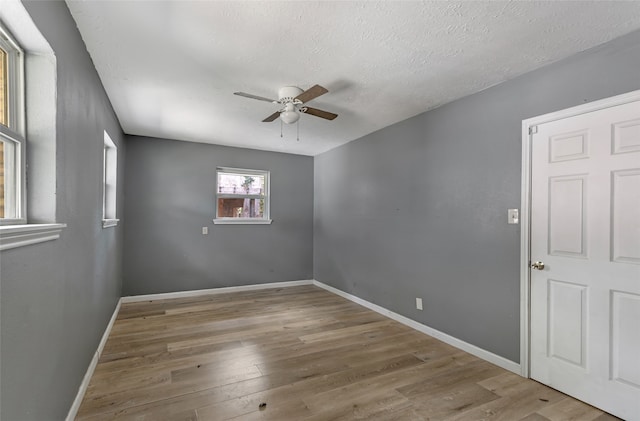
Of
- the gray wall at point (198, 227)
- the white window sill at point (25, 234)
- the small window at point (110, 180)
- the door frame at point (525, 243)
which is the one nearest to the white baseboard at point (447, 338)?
the door frame at point (525, 243)

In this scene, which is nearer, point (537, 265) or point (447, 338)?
point (537, 265)

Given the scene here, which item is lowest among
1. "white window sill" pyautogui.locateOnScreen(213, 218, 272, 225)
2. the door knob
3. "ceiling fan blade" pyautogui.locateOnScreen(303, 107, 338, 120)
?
the door knob

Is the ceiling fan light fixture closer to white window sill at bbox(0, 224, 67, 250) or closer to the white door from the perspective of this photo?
white window sill at bbox(0, 224, 67, 250)

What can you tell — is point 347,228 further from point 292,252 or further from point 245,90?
point 245,90

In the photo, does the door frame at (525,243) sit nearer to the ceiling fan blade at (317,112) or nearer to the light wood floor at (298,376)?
the light wood floor at (298,376)

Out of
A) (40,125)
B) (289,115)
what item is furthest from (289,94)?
(40,125)

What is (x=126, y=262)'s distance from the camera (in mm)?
4457

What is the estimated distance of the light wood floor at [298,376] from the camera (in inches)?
79.7

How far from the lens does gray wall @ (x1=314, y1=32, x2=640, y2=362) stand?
2.34 metres

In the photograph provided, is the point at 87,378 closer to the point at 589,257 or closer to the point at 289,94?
the point at 289,94

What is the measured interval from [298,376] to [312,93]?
7.43 feet

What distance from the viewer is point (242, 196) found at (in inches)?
209

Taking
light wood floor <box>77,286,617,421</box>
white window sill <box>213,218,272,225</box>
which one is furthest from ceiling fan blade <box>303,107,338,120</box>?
white window sill <box>213,218,272,225</box>

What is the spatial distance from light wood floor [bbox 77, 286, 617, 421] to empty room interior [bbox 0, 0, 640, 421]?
0.07ft
